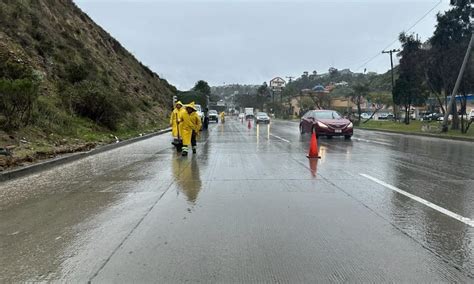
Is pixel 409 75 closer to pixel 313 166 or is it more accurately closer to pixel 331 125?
pixel 331 125

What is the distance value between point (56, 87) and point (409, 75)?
31.1 meters

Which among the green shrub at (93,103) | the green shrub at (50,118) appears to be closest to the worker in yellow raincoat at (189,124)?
the green shrub at (50,118)

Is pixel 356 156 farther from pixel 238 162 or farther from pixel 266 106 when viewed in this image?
pixel 266 106

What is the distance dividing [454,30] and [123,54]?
30.6 m

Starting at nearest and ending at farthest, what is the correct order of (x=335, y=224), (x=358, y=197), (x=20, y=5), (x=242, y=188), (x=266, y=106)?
(x=335, y=224), (x=358, y=197), (x=242, y=188), (x=20, y=5), (x=266, y=106)

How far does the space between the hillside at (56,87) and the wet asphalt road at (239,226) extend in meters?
4.25

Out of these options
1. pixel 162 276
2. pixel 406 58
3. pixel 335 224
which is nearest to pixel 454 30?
pixel 406 58

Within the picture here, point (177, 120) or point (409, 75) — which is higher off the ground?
point (409, 75)

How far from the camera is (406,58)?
129ft

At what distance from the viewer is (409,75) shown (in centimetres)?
4106

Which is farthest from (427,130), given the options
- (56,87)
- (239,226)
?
(239,226)

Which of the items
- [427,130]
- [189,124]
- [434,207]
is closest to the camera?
[434,207]

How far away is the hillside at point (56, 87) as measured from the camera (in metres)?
14.2

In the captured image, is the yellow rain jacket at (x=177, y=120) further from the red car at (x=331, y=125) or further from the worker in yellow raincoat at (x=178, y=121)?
the red car at (x=331, y=125)
